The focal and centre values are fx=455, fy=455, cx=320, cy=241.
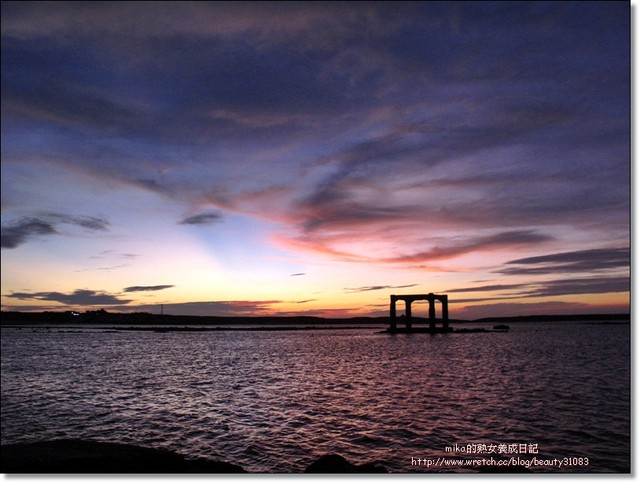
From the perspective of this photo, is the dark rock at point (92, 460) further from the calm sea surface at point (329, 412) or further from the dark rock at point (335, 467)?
the calm sea surface at point (329, 412)

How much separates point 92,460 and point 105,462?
324 millimetres

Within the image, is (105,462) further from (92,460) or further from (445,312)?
(445,312)

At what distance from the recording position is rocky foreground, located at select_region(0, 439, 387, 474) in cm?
1134

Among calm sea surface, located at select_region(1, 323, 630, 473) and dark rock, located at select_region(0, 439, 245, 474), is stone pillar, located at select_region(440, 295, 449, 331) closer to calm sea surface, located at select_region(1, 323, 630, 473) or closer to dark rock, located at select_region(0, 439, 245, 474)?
calm sea surface, located at select_region(1, 323, 630, 473)

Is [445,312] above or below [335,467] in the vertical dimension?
below

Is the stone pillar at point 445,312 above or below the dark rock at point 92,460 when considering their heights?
below

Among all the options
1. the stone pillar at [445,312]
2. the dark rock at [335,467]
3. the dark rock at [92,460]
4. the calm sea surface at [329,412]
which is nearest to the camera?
the dark rock at [92,460]

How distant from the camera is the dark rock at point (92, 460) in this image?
11.3 metres

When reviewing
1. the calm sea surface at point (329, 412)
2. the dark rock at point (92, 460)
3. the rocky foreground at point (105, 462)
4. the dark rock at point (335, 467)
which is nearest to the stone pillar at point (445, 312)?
the calm sea surface at point (329, 412)

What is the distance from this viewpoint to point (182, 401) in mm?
28219

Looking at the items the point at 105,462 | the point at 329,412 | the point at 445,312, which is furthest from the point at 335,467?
the point at 445,312

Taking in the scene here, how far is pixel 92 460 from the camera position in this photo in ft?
37.9

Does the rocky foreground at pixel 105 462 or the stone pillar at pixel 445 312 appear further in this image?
the stone pillar at pixel 445 312

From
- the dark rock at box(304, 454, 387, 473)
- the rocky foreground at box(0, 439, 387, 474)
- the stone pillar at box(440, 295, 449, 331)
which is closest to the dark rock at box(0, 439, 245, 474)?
the rocky foreground at box(0, 439, 387, 474)
